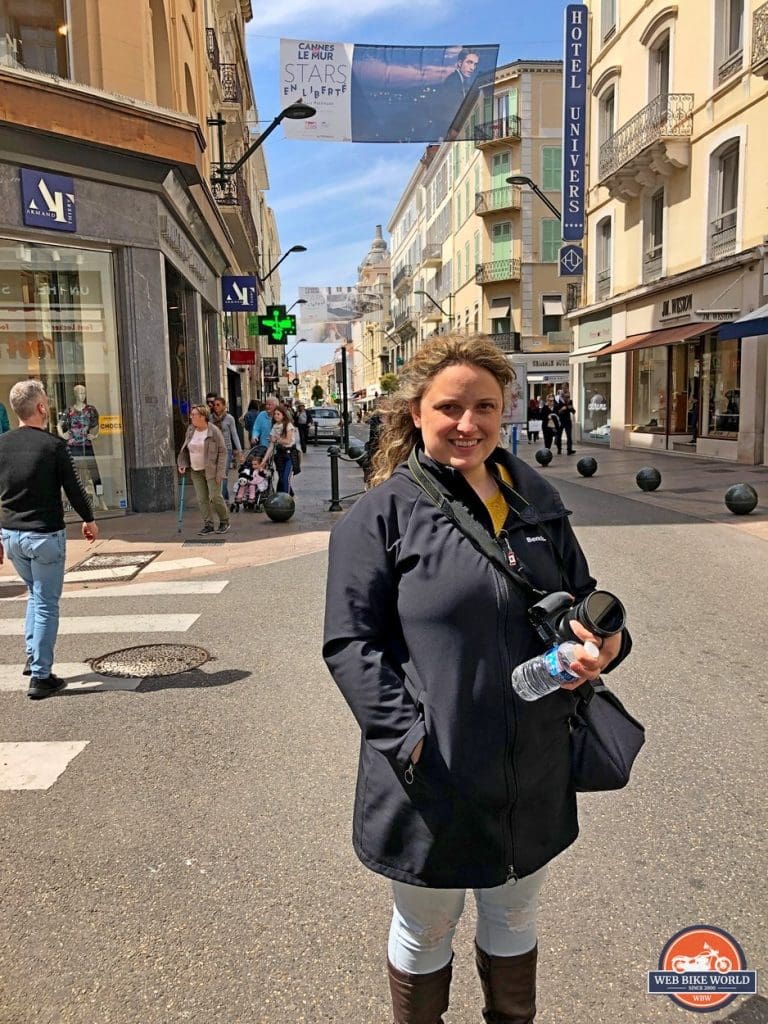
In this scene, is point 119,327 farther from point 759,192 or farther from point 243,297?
point 759,192

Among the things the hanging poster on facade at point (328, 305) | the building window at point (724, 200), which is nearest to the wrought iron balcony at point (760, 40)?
the building window at point (724, 200)

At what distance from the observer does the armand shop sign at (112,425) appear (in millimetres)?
12391

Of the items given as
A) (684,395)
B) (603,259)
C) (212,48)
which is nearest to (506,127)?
(603,259)

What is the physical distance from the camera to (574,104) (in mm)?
26656

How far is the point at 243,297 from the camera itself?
69.1ft

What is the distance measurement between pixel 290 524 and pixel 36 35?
787cm

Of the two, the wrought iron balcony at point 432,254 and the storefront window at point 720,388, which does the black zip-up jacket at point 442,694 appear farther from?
the wrought iron balcony at point 432,254

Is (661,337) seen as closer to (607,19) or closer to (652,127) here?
(652,127)

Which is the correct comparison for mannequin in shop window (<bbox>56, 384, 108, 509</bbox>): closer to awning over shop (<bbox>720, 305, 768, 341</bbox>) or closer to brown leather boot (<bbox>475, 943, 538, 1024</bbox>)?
brown leather boot (<bbox>475, 943, 538, 1024</bbox>)

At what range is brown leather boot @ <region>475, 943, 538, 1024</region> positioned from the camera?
2025 millimetres

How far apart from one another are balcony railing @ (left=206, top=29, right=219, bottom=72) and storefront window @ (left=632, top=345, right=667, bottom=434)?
14.6 metres

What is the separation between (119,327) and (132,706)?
8878 millimetres

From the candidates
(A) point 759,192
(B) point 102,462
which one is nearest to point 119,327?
(B) point 102,462

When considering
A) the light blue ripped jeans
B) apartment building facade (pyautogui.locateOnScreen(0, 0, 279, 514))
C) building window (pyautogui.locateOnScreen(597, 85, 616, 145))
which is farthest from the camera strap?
building window (pyautogui.locateOnScreen(597, 85, 616, 145))
